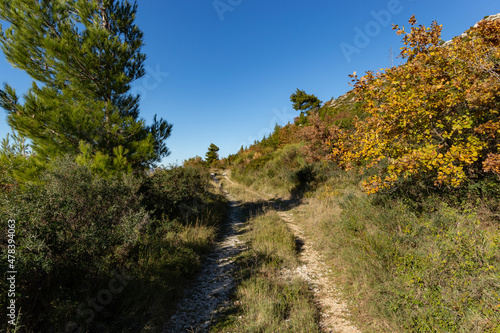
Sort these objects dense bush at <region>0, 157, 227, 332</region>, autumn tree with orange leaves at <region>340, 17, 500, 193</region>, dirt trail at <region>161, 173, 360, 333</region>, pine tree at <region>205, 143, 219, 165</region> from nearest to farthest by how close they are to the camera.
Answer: dense bush at <region>0, 157, 227, 332</region>, dirt trail at <region>161, 173, 360, 333</region>, autumn tree with orange leaves at <region>340, 17, 500, 193</region>, pine tree at <region>205, 143, 219, 165</region>

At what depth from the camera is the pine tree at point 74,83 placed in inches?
226

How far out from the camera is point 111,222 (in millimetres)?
3936

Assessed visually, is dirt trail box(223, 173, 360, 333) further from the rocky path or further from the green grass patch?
the rocky path

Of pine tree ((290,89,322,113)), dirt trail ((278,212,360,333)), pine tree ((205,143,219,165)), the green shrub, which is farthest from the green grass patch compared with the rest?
pine tree ((205,143,219,165))

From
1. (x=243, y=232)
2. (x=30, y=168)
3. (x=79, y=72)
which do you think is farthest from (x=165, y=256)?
(x=79, y=72)

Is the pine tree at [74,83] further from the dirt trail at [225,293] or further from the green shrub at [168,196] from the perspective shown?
the dirt trail at [225,293]

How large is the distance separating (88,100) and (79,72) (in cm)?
91

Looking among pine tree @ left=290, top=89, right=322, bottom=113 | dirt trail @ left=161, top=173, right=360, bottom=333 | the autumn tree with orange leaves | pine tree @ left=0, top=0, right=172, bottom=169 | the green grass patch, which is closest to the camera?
the green grass patch

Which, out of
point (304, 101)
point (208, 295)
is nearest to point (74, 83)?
point (208, 295)

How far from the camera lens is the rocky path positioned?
3.37 metres

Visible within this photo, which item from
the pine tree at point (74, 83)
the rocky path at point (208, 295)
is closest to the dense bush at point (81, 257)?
the rocky path at point (208, 295)

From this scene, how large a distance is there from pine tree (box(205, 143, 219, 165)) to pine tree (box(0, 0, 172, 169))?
1424 inches

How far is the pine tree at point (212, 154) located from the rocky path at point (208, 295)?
124 feet

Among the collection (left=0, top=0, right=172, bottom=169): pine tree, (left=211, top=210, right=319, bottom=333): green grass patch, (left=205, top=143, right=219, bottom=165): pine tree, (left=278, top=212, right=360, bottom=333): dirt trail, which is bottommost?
(left=278, top=212, right=360, bottom=333): dirt trail
